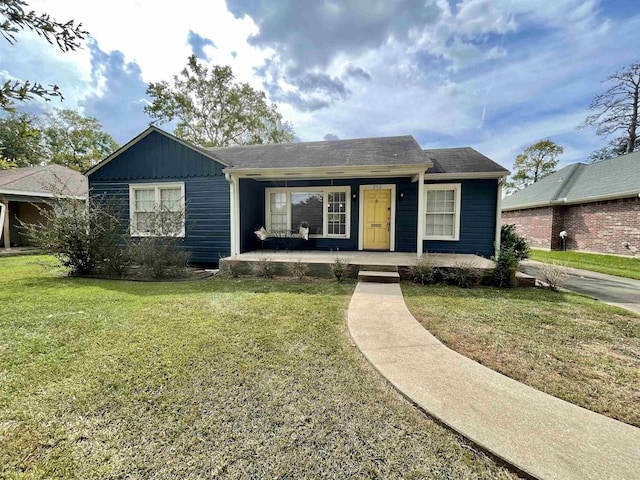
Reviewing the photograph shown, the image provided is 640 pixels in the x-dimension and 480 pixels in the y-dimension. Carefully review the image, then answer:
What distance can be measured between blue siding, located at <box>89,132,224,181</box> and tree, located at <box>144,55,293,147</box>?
1509 cm

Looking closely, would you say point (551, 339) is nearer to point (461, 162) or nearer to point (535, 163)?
point (461, 162)

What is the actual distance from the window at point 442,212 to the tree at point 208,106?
19062 millimetres

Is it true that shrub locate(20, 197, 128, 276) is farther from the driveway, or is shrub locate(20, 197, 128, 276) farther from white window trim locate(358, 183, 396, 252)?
the driveway

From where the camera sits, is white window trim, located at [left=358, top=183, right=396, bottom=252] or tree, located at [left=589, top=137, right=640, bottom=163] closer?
white window trim, located at [left=358, top=183, right=396, bottom=252]

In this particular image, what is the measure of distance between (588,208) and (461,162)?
846 centimetres

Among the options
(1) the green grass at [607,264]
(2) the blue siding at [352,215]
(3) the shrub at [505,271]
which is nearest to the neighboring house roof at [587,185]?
(1) the green grass at [607,264]

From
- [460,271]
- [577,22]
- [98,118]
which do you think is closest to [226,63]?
[98,118]

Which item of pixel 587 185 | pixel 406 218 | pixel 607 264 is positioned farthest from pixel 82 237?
pixel 587 185

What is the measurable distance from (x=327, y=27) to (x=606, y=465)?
480 inches

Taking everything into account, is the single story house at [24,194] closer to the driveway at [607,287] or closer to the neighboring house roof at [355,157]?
the neighboring house roof at [355,157]

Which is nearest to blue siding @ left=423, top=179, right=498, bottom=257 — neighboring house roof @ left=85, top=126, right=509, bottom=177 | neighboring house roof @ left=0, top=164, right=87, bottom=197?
neighboring house roof @ left=85, top=126, right=509, bottom=177

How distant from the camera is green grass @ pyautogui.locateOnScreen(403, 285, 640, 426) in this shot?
2.24 m

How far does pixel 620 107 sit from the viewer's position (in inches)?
728

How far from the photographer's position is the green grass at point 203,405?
150 centimetres
